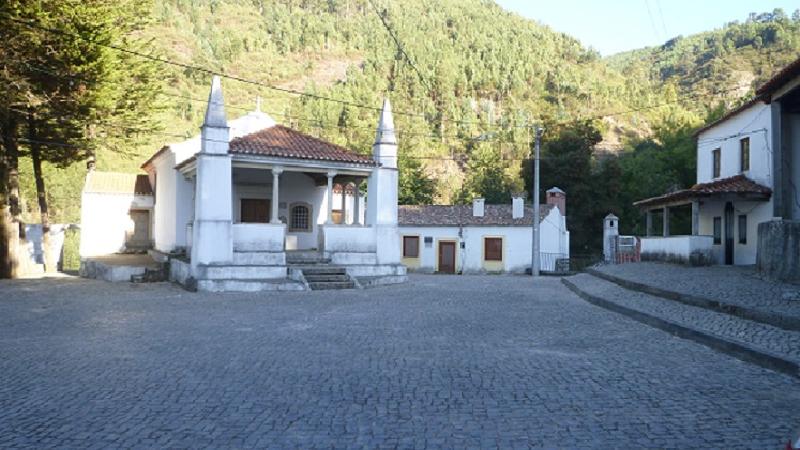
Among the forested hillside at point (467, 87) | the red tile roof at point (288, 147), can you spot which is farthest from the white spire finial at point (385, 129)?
the forested hillside at point (467, 87)

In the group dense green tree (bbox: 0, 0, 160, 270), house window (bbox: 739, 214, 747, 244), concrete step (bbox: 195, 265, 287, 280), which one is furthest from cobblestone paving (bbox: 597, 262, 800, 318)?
dense green tree (bbox: 0, 0, 160, 270)

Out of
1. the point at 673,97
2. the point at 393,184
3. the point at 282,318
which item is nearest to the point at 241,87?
the point at 673,97

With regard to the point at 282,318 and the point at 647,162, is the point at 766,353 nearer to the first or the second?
the point at 282,318

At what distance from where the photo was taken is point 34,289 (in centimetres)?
1820

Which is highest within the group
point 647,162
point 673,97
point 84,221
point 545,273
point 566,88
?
point 566,88

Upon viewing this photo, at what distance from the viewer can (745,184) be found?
2228 centimetres

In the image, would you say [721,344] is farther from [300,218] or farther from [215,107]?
[300,218]

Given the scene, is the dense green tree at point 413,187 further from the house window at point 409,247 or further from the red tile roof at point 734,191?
the red tile roof at point 734,191

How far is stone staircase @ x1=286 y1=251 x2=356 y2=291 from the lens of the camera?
1908 cm

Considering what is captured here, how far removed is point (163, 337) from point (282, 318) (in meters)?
2.82

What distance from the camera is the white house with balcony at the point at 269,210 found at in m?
18.9

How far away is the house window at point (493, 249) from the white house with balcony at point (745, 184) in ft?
33.0

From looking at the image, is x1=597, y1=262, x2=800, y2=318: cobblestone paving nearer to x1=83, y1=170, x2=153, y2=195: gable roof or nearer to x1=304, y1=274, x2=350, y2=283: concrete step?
x1=304, y1=274, x2=350, y2=283: concrete step

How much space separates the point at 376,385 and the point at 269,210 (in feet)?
62.0
